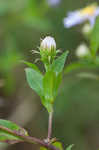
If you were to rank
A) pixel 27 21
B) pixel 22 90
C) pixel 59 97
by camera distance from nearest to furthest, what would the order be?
pixel 27 21
pixel 59 97
pixel 22 90

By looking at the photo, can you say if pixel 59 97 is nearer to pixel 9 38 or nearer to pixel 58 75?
pixel 9 38

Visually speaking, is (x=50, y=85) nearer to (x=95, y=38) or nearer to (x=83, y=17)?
(x=95, y=38)

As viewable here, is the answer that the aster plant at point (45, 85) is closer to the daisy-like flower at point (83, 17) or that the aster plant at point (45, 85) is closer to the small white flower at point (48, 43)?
the small white flower at point (48, 43)

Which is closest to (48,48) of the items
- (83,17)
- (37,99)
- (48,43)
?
(48,43)

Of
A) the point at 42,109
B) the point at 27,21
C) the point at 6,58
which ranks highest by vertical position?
the point at 27,21

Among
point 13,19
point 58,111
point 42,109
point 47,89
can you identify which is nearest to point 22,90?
point 42,109

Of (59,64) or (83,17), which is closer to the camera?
(59,64)

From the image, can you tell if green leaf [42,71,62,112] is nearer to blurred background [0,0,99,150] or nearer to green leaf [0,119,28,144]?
green leaf [0,119,28,144]
